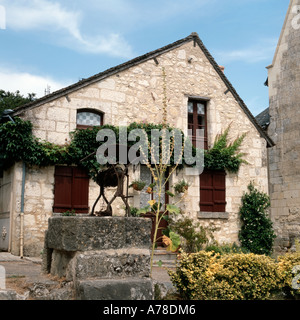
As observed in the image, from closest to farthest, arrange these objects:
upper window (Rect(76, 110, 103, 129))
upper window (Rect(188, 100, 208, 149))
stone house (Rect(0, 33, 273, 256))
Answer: stone house (Rect(0, 33, 273, 256)) → upper window (Rect(76, 110, 103, 129)) → upper window (Rect(188, 100, 208, 149))

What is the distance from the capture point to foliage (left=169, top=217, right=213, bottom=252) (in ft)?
34.9

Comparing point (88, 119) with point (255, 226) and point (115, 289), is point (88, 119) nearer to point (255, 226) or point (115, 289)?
point (255, 226)

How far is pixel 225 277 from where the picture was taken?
223 inches

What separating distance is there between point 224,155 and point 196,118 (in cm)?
138

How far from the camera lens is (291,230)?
1327cm

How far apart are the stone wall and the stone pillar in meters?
9.76

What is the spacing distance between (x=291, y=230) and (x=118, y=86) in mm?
7208

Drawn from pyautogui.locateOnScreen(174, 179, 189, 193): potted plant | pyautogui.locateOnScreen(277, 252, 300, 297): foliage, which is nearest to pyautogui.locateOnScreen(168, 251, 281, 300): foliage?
pyautogui.locateOnScreen(277, 252, 300, 297): foliage

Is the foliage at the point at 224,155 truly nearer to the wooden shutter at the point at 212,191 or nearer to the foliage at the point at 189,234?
the wooden shutter at the point at 212,191

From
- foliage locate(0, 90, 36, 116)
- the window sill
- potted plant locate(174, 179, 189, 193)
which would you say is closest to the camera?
potted plant locate(174, 179, 189, 193)

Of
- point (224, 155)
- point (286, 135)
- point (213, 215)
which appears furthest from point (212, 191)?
point (286, 135)

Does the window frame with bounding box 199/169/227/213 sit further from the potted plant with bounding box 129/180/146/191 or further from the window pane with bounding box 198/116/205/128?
the potted plant with bounding box 129/180/146/191

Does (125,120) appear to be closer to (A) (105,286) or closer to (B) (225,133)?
(B) (225,133)
